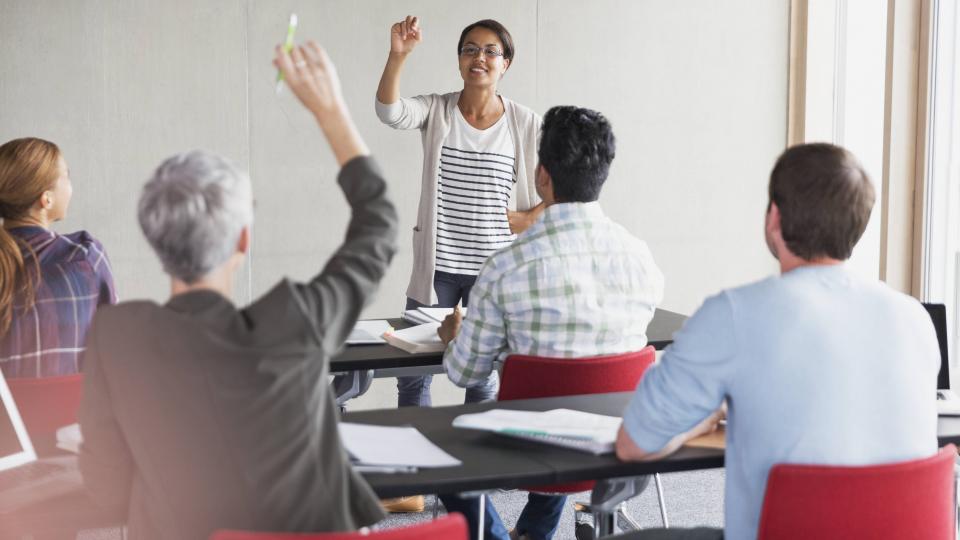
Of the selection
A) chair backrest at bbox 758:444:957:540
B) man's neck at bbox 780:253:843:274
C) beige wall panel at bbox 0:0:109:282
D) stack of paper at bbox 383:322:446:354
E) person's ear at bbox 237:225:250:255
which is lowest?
chair backrest at bbox 758:444:957:540

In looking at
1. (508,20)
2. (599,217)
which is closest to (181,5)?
(508,20)

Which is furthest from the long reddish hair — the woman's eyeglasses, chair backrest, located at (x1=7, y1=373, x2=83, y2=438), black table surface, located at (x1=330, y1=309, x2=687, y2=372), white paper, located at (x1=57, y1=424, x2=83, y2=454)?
the woman's eyeglasses

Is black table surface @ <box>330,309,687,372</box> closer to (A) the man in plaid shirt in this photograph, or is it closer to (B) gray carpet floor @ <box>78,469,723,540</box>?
(A) the man in plaid shirt

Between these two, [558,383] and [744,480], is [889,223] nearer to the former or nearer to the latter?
[558,383]

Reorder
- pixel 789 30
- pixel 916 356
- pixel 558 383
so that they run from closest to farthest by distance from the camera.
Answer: pixel 916 356 → pixel 558 383 → pixel 789 30

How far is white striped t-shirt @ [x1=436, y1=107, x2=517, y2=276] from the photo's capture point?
4.05m

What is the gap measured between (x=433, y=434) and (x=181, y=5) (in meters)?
3.48

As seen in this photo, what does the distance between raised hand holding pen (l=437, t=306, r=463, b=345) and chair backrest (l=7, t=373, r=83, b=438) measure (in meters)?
1.04

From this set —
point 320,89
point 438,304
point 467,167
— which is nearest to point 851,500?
point 320,89

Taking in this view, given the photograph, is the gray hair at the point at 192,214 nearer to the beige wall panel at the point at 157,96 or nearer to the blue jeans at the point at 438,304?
the blue jeans at the point at 438,304

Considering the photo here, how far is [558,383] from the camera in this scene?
99.0 inches

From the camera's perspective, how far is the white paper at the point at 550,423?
6.38 ft

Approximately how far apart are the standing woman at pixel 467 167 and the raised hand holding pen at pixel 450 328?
1.01m

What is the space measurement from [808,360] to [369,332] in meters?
1.75
